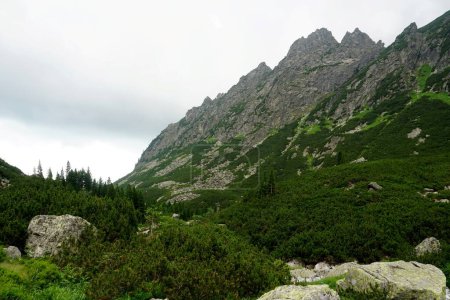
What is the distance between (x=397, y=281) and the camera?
1264cm

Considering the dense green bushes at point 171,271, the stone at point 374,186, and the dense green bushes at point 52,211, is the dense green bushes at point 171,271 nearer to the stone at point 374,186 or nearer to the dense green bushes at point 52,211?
the dense green bushes at point 52,211

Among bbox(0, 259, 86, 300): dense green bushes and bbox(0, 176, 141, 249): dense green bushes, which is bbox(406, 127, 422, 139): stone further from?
bbox(0, 259, 86, 300): dense green bushes

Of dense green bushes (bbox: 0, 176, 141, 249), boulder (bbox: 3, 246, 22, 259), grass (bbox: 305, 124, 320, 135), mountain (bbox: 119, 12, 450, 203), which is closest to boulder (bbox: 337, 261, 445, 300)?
boulder (bbox: 3, 246, 22, 259)

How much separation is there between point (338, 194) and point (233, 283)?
33965 mm

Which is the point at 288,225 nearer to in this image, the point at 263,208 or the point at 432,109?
the point at 263,208

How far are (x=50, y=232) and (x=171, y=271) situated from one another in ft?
45.4

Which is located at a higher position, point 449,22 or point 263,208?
point 449,22

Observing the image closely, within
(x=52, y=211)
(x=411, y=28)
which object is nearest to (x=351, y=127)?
(x=411, y=28)

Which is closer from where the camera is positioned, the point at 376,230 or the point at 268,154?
the point at 376,230

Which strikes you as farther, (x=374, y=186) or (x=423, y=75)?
(x=423, y=75)

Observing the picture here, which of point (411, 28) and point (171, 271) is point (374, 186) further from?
point (411, 28)

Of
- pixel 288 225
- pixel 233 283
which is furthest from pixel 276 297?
pixel 288 225

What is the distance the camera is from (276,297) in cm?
1127

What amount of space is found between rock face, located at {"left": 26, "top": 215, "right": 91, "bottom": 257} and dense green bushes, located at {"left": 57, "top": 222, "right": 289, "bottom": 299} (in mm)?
1589
